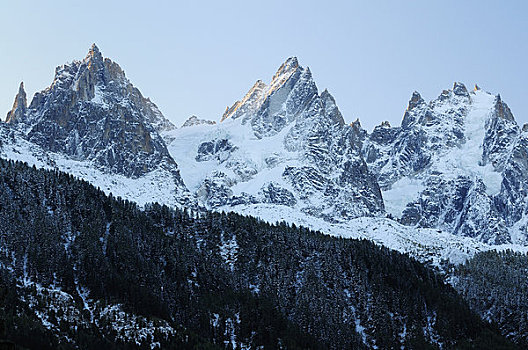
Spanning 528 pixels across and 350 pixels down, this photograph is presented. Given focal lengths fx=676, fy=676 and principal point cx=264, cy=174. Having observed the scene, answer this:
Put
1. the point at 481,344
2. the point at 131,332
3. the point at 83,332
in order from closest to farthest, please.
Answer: the point at 83,332, the point at 131,332, the point at 481,344

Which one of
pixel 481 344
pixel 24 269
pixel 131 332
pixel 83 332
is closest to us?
pixel 83 332

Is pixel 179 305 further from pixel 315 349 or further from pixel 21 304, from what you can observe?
pixel 21 304

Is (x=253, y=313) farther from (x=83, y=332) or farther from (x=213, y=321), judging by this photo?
(x=83, y=332)

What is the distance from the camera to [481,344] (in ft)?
638

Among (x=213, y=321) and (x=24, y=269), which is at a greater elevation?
(x=24, y=269)

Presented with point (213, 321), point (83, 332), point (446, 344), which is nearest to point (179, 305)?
point (213, 321)

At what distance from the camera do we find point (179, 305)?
19675cm

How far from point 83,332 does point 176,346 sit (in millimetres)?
22074

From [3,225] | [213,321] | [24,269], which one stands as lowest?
[213,321]

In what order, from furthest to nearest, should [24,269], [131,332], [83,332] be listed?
[24,269]
[131,332]
[83,332]

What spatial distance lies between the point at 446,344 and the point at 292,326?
45503 millimetres

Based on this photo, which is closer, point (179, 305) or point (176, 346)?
point (176, 346)

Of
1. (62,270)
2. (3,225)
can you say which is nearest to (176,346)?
(62,270)

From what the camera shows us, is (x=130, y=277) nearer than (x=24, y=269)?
No
